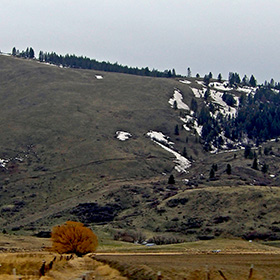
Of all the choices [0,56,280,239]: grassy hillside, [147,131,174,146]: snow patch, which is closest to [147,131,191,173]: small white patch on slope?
[147,131,174,146]: snow patch

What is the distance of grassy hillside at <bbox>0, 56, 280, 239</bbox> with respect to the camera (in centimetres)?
9200

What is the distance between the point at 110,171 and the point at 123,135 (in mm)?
29966

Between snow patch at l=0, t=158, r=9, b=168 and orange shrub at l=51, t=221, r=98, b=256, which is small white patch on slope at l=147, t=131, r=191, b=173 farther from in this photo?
orange shrub at l=51, t=221, r=98, b=256

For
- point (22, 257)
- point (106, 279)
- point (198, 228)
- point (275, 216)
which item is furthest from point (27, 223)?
point (106, 279)

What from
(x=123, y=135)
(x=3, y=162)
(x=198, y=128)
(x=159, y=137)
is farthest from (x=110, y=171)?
(x=198, y=128)

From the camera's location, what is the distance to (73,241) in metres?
43.0

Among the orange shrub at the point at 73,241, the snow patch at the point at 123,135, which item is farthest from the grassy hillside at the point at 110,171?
the orange shrub at the point at 73,241

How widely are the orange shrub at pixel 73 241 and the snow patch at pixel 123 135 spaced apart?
11068 cm

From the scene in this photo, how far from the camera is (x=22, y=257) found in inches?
1319

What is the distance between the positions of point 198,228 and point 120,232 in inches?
497

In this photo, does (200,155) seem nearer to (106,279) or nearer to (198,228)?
(198,228)

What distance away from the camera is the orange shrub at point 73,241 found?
4241 centimetres

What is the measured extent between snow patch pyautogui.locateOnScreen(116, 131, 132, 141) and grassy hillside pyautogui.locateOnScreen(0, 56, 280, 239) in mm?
1404

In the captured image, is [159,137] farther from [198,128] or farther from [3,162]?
[3,162]
